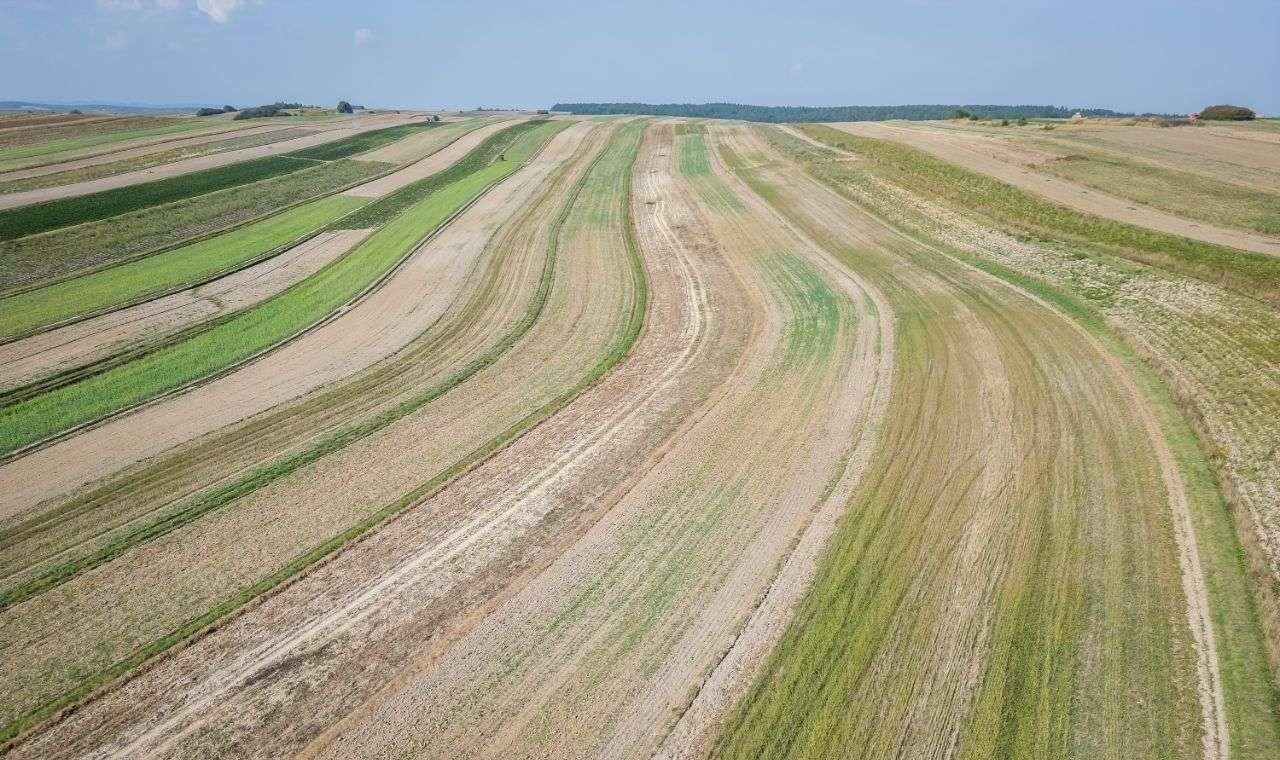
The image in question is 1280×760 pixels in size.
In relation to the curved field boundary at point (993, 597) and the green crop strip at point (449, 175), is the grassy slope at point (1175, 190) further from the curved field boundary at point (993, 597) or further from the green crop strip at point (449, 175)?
the green crop strip at point (449, 175)

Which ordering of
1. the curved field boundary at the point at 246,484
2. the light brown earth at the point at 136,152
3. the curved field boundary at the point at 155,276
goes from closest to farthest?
the curved field boundary at the point at 246,484 < the curved field boundary at the point at 155,276 < the light brown earth at the point at 136,152

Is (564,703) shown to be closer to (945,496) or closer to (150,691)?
(150,691)

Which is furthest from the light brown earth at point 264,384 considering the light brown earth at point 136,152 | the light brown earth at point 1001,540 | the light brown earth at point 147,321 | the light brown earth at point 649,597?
the light brown earth at point 136,152

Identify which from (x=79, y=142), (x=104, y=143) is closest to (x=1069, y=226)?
(x=104, y=143)

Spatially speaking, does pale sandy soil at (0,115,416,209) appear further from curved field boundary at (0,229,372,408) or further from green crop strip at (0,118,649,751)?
green crop strip at (0,118,649,751)

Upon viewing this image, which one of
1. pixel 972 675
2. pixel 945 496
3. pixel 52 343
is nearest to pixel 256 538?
pixel 972 675

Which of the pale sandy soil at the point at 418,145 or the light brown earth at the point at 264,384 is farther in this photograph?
the pale sandy soil at the point at 418,145

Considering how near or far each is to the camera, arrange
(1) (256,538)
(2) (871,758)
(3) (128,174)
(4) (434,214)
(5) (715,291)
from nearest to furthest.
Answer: (2) (871,758) → (1) (256,538) → (5) (715,291) → (4) (434,214) → (3) (128,174)
